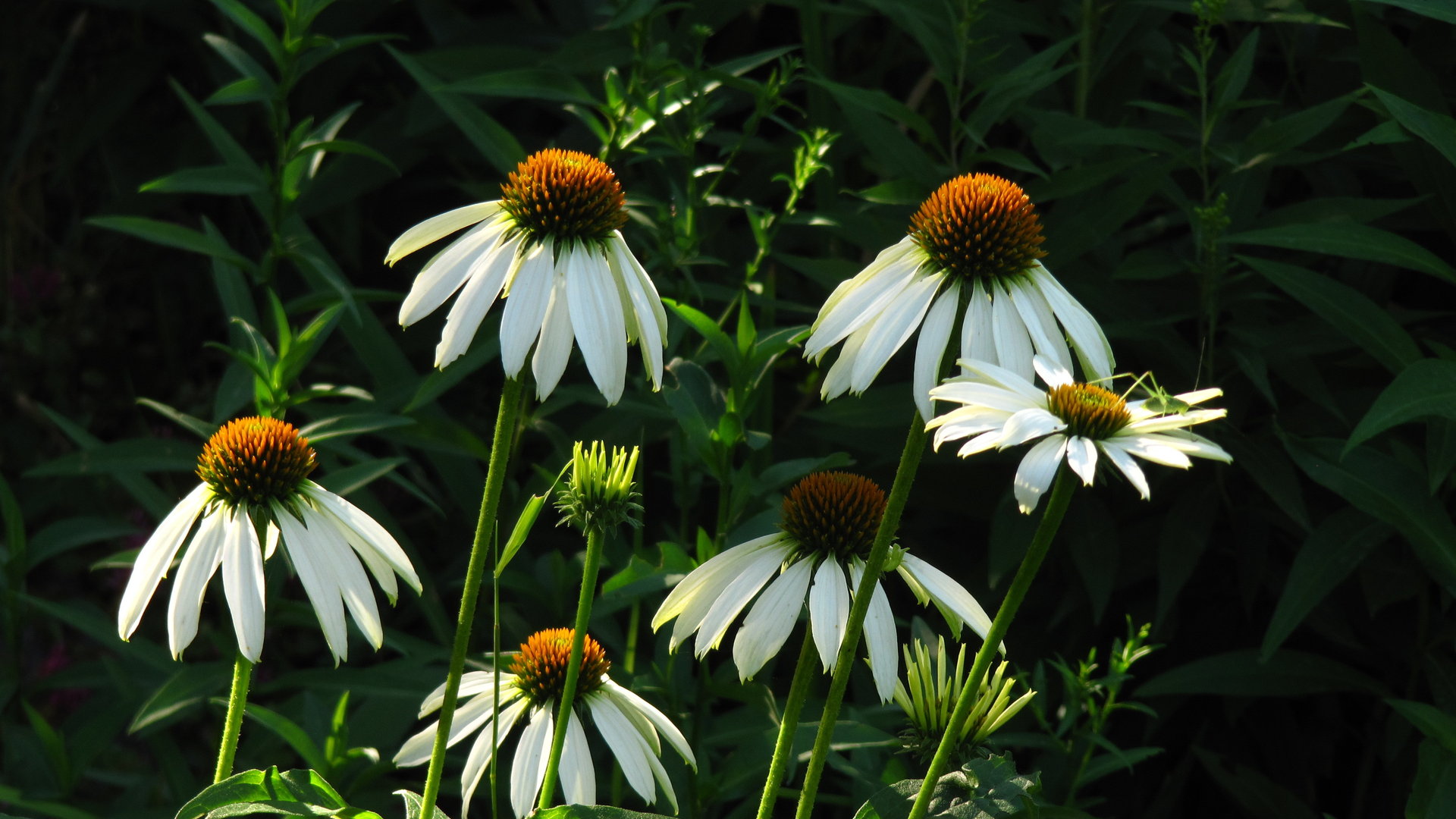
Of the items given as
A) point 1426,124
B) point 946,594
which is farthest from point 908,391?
point 946,594

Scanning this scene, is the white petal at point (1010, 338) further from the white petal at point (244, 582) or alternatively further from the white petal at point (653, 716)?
the white petal at point (244, 582)

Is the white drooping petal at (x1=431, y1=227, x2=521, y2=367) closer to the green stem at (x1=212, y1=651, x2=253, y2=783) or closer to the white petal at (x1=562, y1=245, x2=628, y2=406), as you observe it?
the white petal at (x1=562, y1=245, x2=628, y2=406)

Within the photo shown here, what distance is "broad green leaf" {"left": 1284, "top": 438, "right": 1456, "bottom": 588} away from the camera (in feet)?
3.39

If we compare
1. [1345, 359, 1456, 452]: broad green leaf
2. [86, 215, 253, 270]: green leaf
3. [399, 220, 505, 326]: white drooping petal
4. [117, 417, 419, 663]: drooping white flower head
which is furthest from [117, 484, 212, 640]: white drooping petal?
[1345, 359, 1456, 452]: broad green leaf

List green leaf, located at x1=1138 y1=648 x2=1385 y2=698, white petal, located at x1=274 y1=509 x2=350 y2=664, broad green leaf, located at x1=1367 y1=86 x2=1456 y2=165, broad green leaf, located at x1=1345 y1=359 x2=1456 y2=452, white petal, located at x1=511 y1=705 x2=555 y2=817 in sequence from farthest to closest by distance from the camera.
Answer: green leaf, located at x1=1138 y1=648 x2=1385 y2=698
broad green leaf, located at x1=1367 y1=86 x2=1456 y2=165
broad green leaf, located at x1=1345 y1=359 x2=1456 y2=452
white petal, located at x1=511 y1=705 x2=555 y2=817
white petal, located at x1=274 y1=509 x2=350 y2=664

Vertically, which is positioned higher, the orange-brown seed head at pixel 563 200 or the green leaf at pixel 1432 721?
the orange-brown seed head at pixel 563 200

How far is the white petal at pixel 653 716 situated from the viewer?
0.71m

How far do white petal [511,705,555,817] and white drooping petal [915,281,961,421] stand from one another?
291 millimetres

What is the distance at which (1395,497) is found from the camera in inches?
41.2

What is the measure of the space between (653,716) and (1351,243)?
745 mm

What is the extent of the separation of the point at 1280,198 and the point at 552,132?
1.01 metres

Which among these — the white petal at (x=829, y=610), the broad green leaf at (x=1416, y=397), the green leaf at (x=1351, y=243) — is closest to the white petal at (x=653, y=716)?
the white petal at (x=829, y=610)

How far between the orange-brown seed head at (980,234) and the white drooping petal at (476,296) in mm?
215

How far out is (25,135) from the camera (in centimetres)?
191
